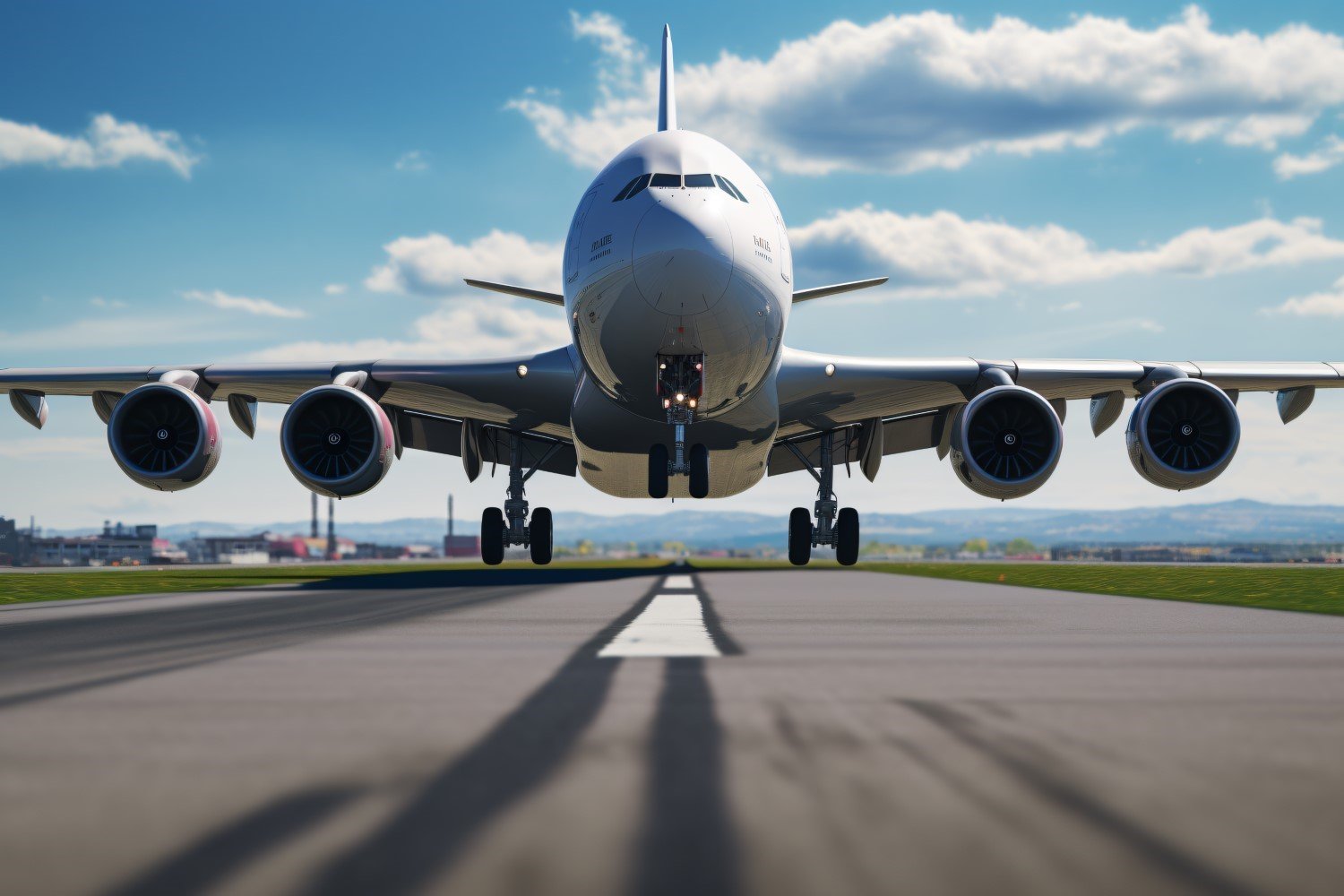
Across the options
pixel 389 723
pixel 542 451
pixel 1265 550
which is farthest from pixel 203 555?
pixel 389 723

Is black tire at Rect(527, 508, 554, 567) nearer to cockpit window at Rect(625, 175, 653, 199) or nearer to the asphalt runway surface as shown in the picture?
cockpit window at Rect(625, 175, 653, 199)

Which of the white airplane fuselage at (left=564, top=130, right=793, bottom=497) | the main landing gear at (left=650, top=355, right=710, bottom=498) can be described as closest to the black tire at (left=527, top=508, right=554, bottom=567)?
the main landing gear at (left=650, top=355, right=710, bottom=498)

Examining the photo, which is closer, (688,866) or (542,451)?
(688,866)

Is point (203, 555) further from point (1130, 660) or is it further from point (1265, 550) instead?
point (1130, 660)

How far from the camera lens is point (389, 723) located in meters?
4.74

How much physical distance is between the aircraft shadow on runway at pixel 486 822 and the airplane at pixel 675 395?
10.9m

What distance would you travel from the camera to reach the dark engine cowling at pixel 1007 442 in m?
19.4

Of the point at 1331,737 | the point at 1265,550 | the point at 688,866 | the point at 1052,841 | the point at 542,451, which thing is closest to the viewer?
the point at 688,866

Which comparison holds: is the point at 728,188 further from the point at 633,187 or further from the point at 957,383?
the point at 957,383

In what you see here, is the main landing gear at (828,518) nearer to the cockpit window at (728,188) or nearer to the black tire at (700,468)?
the black tire at (700,468)

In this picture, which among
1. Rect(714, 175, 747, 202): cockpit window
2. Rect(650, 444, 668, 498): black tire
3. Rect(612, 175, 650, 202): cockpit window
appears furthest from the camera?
Rect(650, 444, 668, 498): black tire

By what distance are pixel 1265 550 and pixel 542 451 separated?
7592 cm

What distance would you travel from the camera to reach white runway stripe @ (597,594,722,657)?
7648 millimetres

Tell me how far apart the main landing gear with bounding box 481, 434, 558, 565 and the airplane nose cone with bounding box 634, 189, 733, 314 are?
11347 millimetres
